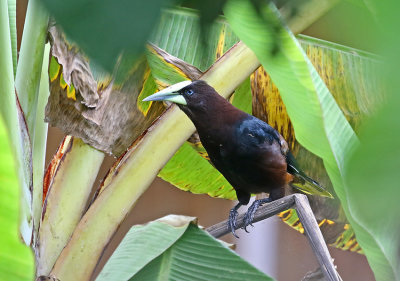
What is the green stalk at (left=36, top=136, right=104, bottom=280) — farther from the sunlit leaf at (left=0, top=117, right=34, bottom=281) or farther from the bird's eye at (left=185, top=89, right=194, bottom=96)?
the sunlit leaf at (left=0, top=117, right=34, bottom=281)

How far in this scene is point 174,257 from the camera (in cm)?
109

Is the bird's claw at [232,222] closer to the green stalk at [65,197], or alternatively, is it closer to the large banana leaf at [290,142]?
the large banana leaf at [290,142]

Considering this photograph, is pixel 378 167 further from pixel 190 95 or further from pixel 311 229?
pixel 190 95

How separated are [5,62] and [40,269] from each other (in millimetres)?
471

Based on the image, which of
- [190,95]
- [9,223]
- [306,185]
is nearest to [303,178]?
[306,185]

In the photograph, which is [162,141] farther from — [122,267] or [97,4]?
[97,4]

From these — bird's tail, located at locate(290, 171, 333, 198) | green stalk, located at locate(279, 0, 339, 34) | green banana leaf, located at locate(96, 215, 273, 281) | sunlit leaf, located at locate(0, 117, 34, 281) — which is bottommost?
sunlit leaf, located at locate(0, 117, 34, 281)

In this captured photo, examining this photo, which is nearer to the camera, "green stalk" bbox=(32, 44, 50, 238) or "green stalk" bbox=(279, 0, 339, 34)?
"green stalk" bbox=(279, 0, 339, 34)

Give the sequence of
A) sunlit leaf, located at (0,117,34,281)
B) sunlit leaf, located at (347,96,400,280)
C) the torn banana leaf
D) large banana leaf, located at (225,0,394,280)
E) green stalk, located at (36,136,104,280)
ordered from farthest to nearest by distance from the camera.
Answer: green stalk, located at (36,136,104,280), the torn banana leaf, large banana leaf, located at (225,0,394,280), sunlit leaf, located at (0,117,34,281), sunlit leaf, located at (347,96,400,280)

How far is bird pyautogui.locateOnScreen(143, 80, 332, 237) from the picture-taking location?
125cm

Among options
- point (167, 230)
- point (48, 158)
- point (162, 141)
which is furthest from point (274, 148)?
point (48, 158)

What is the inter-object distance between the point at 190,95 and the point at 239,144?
0.18m

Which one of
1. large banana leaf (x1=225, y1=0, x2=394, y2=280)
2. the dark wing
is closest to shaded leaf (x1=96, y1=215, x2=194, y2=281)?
large banana leaf (x1=225, y1=0, x2=394, y2=280)

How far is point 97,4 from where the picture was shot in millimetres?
196
